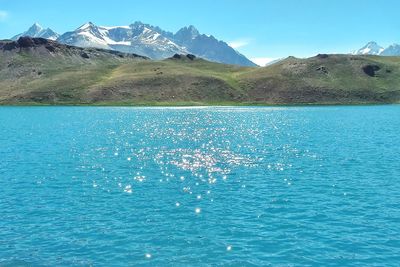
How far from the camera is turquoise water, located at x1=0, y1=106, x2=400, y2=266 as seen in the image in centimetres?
2895

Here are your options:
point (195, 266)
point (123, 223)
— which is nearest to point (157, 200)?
point (123, 223)

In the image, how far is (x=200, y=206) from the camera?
40812 mm

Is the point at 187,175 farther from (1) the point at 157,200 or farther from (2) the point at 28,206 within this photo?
(2) the point at 28,206

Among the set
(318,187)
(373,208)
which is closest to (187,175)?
(318,187)

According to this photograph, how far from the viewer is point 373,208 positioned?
38.8 metres

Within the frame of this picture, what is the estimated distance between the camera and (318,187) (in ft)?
156

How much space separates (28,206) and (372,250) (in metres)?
30.9

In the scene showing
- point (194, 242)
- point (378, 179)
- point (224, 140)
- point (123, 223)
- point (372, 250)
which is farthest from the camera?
point (224, 140)

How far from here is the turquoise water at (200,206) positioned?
2895 cm

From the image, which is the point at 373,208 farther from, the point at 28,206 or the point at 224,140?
the point at 224,140

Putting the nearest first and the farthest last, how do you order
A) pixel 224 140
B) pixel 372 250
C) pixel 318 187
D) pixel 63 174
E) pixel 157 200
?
pixel 372 250 → pixel 157 200 → pixel 318 187 → pixel 63 174 → pixel 224 140

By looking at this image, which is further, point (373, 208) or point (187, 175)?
point (187, 175)

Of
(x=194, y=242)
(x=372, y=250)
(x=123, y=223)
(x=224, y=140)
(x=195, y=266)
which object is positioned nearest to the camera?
(x=195, y=266)

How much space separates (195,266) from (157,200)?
16.8 m
